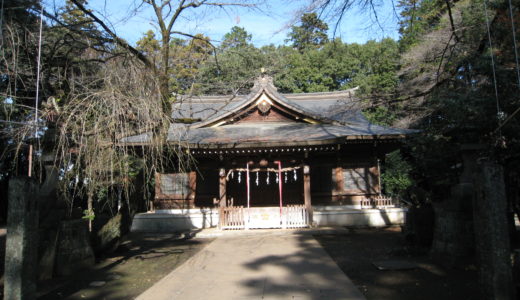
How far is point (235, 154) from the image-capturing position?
1262 cm

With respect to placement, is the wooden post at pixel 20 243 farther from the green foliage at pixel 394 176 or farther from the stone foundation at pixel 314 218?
the green foliage at pixel 394 176

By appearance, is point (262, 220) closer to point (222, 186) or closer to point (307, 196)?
point (307, 196)

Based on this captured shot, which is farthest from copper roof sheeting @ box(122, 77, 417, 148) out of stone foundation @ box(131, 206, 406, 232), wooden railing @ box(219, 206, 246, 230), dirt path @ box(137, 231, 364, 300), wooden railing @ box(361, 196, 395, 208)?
dirt path @ box(137, 231, 364, 300)

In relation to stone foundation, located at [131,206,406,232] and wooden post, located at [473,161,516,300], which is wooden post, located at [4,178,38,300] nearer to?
wooden post, located at [473,161,516,300]

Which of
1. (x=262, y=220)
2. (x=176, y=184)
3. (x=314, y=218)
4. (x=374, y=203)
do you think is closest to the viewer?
(x=262, y=220)

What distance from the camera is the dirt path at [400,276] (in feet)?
16.3

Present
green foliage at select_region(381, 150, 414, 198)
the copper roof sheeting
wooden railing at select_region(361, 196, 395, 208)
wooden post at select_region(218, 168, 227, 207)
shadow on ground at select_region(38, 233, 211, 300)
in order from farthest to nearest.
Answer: green foliage at select_region(381, 150, 414, 198) < wooden railing at select_region(361, 196, 395, 208) < wooden post at select_region(218, 168, 227, 207) < the copper roof sheeting < shadow on ground at select_region(38, 233, 211, 300)

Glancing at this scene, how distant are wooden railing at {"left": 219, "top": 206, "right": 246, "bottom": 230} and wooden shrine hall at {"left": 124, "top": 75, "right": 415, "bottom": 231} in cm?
4

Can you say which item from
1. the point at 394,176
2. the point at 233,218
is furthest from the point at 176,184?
the point at 394,176

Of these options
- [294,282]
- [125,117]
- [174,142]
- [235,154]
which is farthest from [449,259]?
[235,154]

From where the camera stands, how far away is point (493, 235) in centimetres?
412

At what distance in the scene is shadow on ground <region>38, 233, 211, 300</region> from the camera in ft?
18.2

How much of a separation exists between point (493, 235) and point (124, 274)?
20.9 ft

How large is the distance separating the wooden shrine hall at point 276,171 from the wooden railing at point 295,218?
0.04 meters
